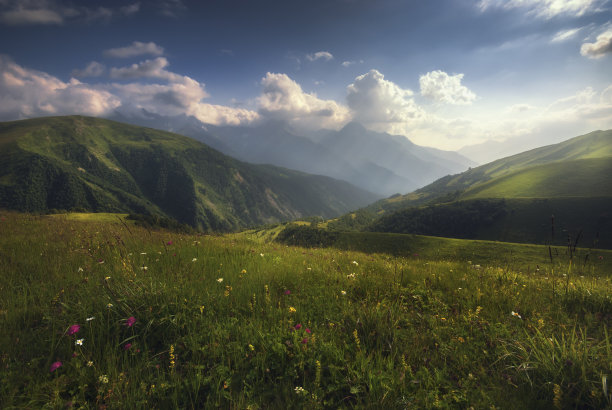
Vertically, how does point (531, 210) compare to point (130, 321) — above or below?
below

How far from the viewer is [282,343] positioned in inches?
119

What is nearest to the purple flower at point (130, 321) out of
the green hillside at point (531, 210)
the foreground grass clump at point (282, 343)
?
the foreground grass clump at point (282, 343)

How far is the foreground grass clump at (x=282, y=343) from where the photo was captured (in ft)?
7.52

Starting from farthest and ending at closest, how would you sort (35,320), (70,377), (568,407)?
(35,320), (70,377), (568,407)

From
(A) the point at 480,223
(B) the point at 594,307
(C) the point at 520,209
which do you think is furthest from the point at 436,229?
(B) the point at 594,307

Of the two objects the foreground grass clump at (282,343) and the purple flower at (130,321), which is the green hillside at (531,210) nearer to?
the foreground grass clump at (282,343)

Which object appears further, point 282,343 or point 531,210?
point 531,210

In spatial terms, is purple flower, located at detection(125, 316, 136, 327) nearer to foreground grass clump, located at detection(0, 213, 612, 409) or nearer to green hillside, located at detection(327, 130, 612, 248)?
foreground grass clump, located at detection(0, 213, 612, 409)

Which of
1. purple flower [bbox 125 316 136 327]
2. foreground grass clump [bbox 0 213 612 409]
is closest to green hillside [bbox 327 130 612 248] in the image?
foreground grass clump [bbox 0 213 612 409]

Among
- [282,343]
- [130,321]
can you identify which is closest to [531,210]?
[282,343]

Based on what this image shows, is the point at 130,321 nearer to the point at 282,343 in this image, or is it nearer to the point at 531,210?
the point at 282,343

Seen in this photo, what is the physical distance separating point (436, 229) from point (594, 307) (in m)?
176

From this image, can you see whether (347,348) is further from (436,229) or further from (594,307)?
(436,229)

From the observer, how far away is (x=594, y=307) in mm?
4344
